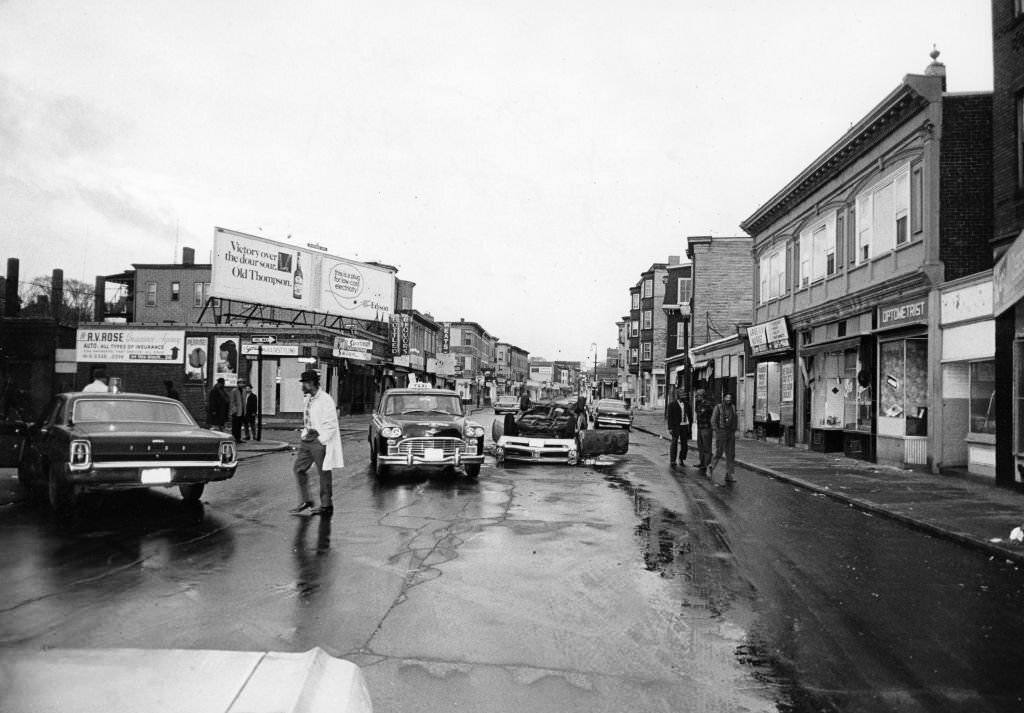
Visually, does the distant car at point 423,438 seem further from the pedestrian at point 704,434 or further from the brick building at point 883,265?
the brick building at point 883,265

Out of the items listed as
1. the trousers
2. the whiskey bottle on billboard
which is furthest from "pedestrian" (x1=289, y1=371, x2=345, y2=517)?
the whiskey bottle on billboard

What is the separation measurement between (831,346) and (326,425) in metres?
17.6

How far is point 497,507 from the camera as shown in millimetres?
11344

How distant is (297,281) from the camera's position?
41.6 meters

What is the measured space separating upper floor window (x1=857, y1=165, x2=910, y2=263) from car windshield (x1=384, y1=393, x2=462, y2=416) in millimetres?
11762

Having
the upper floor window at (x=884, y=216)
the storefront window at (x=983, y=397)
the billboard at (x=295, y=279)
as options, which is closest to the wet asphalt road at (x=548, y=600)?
the storefront window at (x=983, y=397)

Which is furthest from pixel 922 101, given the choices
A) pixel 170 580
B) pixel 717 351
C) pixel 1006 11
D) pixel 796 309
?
pixel 717 351

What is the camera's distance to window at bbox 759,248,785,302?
93.6 ft

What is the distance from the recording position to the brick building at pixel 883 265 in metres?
17.5

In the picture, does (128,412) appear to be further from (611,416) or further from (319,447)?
(611,416)

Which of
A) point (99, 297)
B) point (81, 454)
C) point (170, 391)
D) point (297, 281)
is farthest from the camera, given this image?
point (99, 297)

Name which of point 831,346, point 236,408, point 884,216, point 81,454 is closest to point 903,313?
point 884,216

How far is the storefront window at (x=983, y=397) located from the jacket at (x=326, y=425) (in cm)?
1299

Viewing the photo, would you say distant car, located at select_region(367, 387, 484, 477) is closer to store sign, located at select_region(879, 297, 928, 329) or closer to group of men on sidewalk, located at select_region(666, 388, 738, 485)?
group of men on sidewalk, located at select_region(666, 388, 738, 485)
